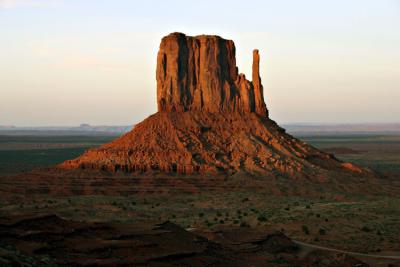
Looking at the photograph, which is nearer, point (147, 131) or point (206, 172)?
point (206, 172)

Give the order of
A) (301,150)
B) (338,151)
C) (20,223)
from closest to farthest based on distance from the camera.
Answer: (20,223) < (301,150) < (338,151)

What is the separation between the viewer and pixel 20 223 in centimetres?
2722

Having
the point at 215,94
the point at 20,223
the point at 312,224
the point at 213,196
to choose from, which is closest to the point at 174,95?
the point at 215,94

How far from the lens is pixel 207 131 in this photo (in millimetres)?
84438

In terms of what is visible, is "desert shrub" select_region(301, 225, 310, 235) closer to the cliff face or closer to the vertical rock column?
the cliff face

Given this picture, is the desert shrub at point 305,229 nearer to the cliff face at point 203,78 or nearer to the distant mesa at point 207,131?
the distant mesa at point 207,131

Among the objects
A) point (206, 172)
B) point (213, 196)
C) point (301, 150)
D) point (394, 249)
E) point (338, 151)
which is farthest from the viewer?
point (338, 151)

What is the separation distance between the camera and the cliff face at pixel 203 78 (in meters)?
87.1

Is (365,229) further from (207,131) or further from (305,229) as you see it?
(207,131)

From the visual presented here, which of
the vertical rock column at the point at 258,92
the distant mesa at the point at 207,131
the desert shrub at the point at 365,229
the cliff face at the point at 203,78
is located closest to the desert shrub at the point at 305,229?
the desert shrub at the point at 365,229

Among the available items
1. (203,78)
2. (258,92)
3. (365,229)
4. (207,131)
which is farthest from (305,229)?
(203,78)

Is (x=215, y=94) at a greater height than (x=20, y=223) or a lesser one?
greater

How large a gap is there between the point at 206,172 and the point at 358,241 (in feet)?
128

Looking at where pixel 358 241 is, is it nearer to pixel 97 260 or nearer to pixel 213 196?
pixel 97 260
